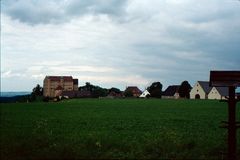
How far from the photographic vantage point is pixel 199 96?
136 metres

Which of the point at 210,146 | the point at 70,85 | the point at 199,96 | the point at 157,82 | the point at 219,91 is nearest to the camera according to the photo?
the point at 210,146

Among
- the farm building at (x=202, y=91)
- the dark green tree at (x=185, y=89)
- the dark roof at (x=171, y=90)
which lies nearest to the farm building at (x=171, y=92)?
the dark roof at (x=171, y=90)

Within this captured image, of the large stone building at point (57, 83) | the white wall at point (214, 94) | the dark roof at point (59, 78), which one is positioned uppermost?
the dark roof at point (59, 78)

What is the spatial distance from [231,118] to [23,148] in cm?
678

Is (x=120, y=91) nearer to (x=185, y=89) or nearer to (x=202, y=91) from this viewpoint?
(x=185, y=89)

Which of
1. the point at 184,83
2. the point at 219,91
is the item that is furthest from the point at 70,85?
the point at 219,91

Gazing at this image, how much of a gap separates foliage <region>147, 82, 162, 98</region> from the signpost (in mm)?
138340

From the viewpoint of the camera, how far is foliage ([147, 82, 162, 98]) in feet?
491

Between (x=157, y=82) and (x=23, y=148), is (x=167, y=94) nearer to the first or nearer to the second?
(x=157, y=82)

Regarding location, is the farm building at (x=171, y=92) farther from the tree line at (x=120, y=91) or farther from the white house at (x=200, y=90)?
the white house at (x=200, y=90)

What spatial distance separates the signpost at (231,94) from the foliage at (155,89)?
13834 centimetres

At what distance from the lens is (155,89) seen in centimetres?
15262

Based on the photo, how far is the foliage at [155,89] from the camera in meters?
150

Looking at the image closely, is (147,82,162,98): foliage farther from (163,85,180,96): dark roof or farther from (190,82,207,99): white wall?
(190,82,207,99): white wall
